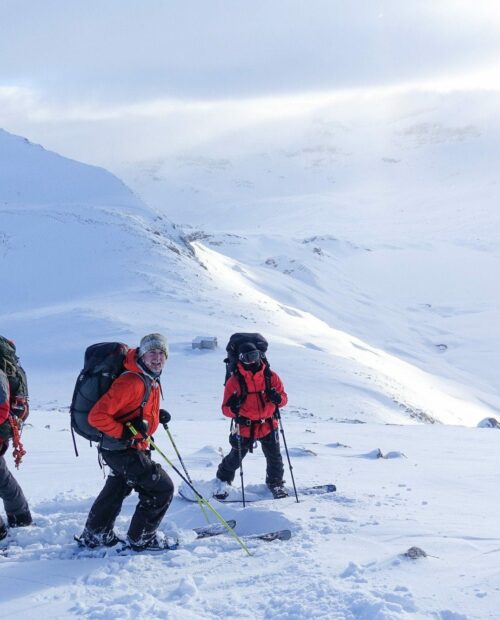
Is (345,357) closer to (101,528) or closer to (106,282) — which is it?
(106,282)

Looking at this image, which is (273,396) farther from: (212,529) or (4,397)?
(4,397)

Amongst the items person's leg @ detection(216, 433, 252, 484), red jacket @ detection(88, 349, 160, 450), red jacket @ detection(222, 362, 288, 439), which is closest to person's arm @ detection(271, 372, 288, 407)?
red jacket @ detection(222, 362, 288, 439)

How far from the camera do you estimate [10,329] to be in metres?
25.2

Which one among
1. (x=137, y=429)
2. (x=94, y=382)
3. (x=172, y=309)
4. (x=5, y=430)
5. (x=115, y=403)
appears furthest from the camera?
(x=172, y=309)

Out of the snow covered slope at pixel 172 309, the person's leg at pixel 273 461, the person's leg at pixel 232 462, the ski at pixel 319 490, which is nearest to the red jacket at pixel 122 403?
the person's leg at pixel 232 462

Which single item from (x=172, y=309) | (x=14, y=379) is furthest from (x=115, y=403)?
(x=172, y=309)

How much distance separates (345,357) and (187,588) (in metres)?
21.3

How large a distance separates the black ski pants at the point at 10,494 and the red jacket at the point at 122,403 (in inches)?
51.6

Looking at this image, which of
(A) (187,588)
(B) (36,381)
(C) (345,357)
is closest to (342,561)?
(A) (187,588)

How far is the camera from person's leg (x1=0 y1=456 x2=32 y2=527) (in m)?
6.12

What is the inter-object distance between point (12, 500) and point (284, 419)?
11.3 m

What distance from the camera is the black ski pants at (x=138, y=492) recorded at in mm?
5664

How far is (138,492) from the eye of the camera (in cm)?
582

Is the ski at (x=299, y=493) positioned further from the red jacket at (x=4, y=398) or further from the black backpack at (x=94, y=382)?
the red jacket at (x=4, y=398)
